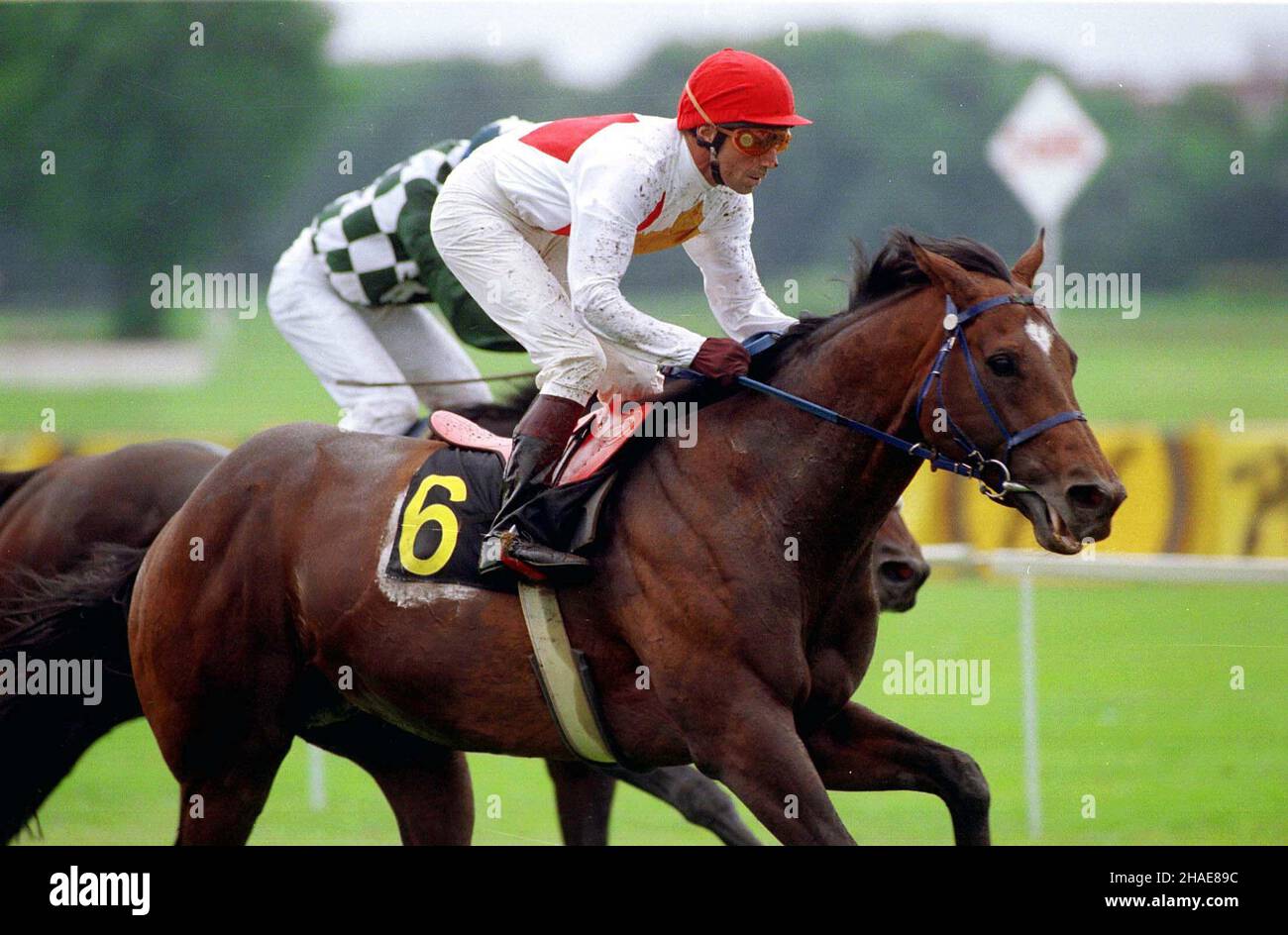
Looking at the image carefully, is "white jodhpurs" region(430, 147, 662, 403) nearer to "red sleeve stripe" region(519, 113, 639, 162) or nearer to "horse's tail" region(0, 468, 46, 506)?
"red sleeve stripe" region(519, 113, 639, 162)

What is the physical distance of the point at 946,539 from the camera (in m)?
11.9

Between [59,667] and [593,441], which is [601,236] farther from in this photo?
[59,667]

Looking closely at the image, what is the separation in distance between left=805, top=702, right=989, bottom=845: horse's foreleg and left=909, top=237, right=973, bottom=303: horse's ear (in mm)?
1149

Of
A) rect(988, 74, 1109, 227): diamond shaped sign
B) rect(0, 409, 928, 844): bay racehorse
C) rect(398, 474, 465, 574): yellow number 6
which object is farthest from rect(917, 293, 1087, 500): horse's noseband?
rect(988, 74, 1109, 227): diamond shaped sign

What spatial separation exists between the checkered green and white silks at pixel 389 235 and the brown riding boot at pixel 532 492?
139cm

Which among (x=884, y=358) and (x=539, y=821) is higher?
(x=884, y=358)

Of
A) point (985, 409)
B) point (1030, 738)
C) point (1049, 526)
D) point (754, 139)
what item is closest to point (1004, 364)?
Result: point (985, 409)

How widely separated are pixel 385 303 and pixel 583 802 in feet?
6.08

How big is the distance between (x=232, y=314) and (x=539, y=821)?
35.4 metres

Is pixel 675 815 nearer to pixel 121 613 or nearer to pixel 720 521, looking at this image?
pixel 121 613

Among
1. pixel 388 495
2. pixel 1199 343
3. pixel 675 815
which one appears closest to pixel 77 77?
pixel 1199 343

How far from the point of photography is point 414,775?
4.90 metres

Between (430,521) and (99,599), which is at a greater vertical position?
(430,521)

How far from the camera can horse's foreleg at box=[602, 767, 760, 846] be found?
5359 millimetres
